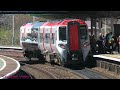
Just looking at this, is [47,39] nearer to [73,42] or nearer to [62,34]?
[62,34]

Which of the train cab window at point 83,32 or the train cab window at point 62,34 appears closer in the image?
the train cab window at point 62,34

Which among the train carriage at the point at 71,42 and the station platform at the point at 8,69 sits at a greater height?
the train carriage at the point at 71,42

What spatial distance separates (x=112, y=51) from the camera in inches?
955

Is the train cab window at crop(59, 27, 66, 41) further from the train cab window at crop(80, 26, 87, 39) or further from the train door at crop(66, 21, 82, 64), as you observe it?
the train cab window at crop(80, 26, 87, 39)

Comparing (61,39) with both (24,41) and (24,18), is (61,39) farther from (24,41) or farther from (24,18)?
(24,18)

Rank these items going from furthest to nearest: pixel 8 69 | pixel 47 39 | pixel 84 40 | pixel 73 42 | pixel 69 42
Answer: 1. pixel 47 39
2. pixel 84 40
3. pixel 73 42
4. pixel 69 42
5. pixel 8 69

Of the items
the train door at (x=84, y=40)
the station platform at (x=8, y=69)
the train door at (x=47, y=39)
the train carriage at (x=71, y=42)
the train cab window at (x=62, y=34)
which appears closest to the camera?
the station platform at (x=8, y=69)

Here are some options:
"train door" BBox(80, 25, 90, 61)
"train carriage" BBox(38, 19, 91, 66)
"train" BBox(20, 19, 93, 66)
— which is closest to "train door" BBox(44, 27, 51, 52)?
"train" BBox(20, 19, 93, 66)

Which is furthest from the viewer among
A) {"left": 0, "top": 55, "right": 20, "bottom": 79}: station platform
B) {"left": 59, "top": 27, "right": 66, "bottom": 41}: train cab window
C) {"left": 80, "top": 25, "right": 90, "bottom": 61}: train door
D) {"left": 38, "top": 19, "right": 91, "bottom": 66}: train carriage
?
{"left": 80, "top": 25, "right": 90, "bottom": 61}: train door

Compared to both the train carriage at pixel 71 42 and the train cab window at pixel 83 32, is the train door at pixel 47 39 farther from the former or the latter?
the train cab window at pixel 83 32

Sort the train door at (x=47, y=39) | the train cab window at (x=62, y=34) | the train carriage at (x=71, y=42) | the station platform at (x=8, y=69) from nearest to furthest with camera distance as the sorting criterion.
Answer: the station platform at (x=8, y=69)
the train carriage at (x=71, y=42)
the train cab window at (x=62, y=34)
the train door at (x=47, y=39)

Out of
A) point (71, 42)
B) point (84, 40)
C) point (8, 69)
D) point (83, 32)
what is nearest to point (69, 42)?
point (71, 42)

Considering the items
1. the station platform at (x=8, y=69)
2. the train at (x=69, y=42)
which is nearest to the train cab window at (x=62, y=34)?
the train at (x=69, y=42)
